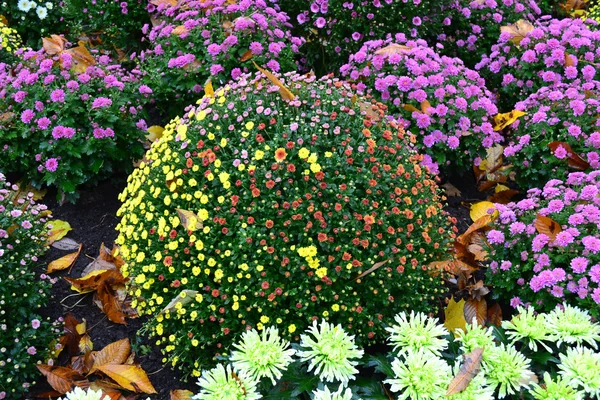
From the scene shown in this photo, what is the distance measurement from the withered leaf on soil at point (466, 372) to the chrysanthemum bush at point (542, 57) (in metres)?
2.53

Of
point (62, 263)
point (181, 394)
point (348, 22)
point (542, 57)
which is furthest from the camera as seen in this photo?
point (348, 22)

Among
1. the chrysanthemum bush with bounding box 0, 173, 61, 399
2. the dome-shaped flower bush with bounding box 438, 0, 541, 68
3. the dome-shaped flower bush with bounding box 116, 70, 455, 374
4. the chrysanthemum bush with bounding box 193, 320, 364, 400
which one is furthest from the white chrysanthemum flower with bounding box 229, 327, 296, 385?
the dome-shaped flower bush with bounding box 438, 0, 541, 68

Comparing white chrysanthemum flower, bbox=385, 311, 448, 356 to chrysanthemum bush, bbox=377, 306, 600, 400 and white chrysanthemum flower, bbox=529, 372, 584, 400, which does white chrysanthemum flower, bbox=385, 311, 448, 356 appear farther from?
white chrysanthemum flower, bbox=529, 372, 584, 400

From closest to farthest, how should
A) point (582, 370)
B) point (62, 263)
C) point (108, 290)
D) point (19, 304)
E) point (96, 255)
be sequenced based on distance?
point (582, 370)
point (19, 304)
point (108, 290)
point (62, 263)
point (96, 255)

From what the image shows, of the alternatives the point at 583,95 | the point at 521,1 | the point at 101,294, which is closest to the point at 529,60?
the point at 583,95

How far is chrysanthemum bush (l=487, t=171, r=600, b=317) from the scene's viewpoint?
2.92 meters

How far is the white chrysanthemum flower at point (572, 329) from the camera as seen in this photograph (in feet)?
8.10

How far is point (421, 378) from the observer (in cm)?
224

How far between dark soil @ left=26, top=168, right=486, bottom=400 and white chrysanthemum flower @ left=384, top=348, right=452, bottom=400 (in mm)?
1177

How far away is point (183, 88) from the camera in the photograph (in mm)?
4113

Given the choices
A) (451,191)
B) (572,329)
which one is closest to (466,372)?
(572,329)

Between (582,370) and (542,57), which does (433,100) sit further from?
(582,370)

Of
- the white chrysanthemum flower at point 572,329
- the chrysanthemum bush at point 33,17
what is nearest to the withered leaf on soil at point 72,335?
the white chrysanthemum flower at point 572,329

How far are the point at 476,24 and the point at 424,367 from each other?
137 inches
